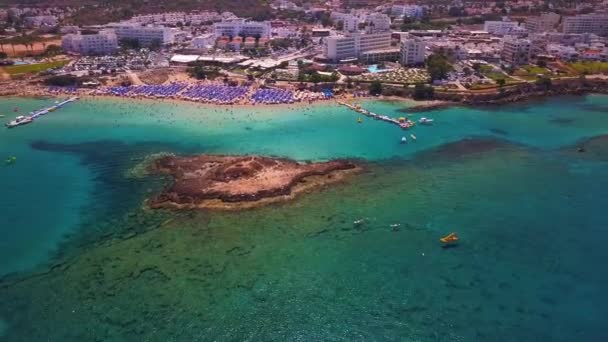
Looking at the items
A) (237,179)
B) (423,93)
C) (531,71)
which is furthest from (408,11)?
(237,179)

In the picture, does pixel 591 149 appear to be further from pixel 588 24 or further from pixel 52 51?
pixel 52 51

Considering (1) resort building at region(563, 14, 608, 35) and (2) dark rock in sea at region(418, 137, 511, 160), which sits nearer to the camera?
(2) dark rock in sea at region(418, 137, 511, 160)

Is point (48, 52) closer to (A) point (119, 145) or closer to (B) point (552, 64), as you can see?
(A) point (119, 145)

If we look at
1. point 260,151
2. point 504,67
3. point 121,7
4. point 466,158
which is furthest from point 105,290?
point 121,7

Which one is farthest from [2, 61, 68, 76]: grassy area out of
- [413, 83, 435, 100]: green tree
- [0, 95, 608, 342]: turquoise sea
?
[413, 83, 435, 100]: green tree

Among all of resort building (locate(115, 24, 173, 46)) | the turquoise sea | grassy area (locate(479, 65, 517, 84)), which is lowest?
the turquoise sea

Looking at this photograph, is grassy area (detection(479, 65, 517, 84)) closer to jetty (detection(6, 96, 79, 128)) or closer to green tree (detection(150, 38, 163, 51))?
green tree (detection(150, 38, 163, 51))
